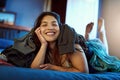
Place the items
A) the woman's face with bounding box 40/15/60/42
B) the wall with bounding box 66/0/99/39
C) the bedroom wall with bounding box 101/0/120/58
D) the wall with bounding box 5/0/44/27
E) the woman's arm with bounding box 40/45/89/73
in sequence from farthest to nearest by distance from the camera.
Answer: the wall with bounding box 5/0/44/27
the wall with bounding box 66/0/99/39
the bedroom wall with bounding box 101/0/120/58
the woman's face with bounding box 40/15/60/42
the woman's arm with bounding box 40/45/89/73

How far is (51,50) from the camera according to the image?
4.54 feet

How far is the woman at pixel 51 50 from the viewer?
121 cm

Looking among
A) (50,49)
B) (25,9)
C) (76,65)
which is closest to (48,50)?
(50,49)

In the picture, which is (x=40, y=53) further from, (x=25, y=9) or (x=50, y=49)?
(x=25, y=9)

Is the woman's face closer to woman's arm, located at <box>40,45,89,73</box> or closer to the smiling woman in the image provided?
the smiling woman

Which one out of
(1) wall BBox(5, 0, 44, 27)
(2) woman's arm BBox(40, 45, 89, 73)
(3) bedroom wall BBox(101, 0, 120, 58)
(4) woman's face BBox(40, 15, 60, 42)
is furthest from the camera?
(1) wall BBox(5, 0, 44, 27)

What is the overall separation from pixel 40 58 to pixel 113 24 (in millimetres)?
2138

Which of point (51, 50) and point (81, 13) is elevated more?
point (81, 13)

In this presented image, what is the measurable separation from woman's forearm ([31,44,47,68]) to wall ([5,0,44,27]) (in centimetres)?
309

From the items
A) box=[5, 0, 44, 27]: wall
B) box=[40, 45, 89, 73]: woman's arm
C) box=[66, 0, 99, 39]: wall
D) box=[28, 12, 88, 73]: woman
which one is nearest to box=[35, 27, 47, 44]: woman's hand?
box=[28, 12, 88, 73]: woman

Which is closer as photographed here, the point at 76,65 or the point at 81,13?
the point at 76,65

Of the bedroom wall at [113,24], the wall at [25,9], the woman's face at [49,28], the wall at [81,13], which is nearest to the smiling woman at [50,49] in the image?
the woman's face at [49,28]

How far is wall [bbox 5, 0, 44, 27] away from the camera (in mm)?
4242

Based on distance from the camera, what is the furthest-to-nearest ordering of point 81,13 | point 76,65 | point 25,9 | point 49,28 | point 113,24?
1. point 25,9
2. point 81,13
3. point 113,24
4. point 49,28
5. point 76,65
